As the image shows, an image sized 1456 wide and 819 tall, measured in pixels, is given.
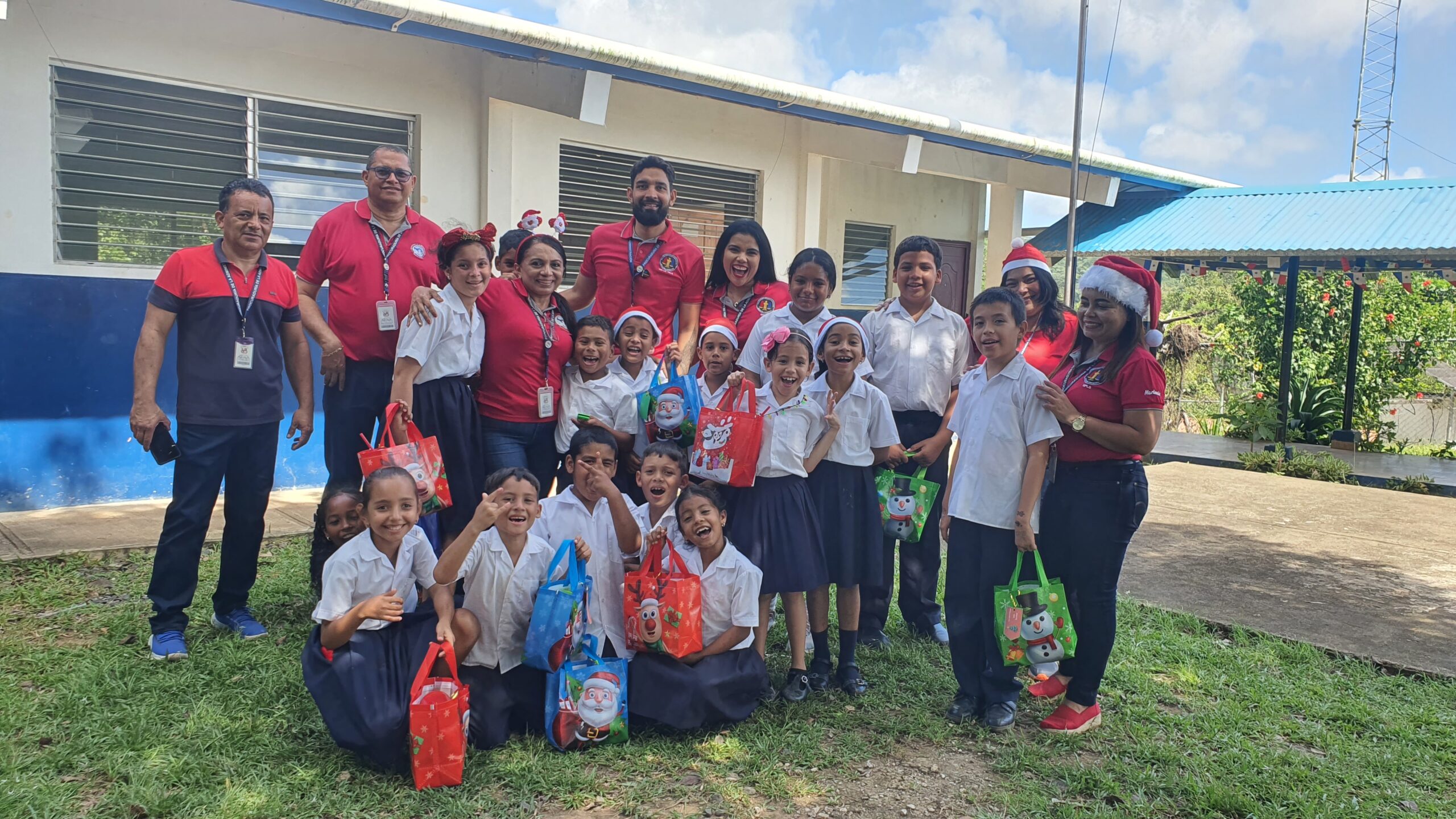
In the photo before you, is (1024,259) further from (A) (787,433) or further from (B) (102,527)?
(B) (102,527)

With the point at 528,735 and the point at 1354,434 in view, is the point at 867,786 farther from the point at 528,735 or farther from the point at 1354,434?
the point at 1354,434

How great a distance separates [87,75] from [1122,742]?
20.8 ft

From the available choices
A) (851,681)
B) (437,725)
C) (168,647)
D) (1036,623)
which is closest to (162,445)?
(168,647)

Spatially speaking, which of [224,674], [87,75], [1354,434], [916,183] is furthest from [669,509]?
[1354,434]

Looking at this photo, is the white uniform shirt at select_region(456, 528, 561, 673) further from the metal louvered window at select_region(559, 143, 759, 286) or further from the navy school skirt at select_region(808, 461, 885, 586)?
the metal louvered window at select_region(559, 143, 759, 286)

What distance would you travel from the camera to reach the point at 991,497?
133 inches

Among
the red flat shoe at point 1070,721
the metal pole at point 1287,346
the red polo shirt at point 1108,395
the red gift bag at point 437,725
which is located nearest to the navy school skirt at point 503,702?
the red gift bag at point 437,725

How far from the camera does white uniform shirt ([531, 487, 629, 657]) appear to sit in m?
3.32

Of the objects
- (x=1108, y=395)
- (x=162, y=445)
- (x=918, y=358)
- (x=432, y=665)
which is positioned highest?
(x=918, y=358)

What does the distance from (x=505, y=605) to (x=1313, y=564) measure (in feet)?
16.9

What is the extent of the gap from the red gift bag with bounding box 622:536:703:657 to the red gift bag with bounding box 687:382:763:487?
1.22 feet

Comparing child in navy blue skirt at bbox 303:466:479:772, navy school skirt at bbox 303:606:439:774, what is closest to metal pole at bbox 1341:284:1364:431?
child in navy blue skirt at bbox 303:466:479:772

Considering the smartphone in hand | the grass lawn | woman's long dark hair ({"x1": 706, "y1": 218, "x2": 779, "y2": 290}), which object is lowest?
the grass lawn

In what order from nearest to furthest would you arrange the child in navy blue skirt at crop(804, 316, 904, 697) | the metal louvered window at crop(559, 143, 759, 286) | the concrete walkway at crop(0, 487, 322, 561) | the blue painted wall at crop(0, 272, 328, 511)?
1. the child in navy blue skirt at crop(804, 316, 904, 697)
2. the concrete walkway at crop(0, 487, 322, 561)
3. the blue painted wall at crop(0, 272, 328, 511)
4. the metal louvered window at crop(559, 143, 759, 286)
